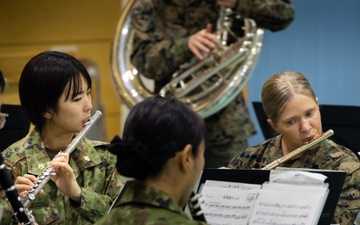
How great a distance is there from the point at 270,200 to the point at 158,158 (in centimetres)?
64

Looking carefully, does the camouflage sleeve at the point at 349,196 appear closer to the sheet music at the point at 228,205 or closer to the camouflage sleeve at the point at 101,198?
the sheet music at the point at 228,205

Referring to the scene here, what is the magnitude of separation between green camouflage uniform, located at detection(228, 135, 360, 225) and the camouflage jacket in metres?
0.72

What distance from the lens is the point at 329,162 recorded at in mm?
2867

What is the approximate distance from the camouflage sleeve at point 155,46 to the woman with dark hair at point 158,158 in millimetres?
1740

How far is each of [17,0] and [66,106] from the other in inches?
120

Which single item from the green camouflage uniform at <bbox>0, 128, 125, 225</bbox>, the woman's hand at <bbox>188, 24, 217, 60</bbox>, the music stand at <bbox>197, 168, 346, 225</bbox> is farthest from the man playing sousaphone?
the woman's hand at <bbox>188, 24, 217, 60</bbox>

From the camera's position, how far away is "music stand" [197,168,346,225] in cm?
251

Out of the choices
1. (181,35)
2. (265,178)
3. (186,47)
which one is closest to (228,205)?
(265,178)

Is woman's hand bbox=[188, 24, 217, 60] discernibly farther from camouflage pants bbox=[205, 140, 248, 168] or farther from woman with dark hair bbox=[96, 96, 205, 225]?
woman with dark hair bbox=[96, 96, 205, 225]

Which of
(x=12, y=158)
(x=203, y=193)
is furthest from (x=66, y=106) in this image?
(x=203, y=193)

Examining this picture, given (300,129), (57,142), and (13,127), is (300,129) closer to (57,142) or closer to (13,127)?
(57,142)

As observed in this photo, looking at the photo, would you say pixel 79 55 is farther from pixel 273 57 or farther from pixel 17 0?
pixel 273 57

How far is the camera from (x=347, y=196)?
110 inches

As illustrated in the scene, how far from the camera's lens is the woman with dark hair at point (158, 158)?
1.99m
